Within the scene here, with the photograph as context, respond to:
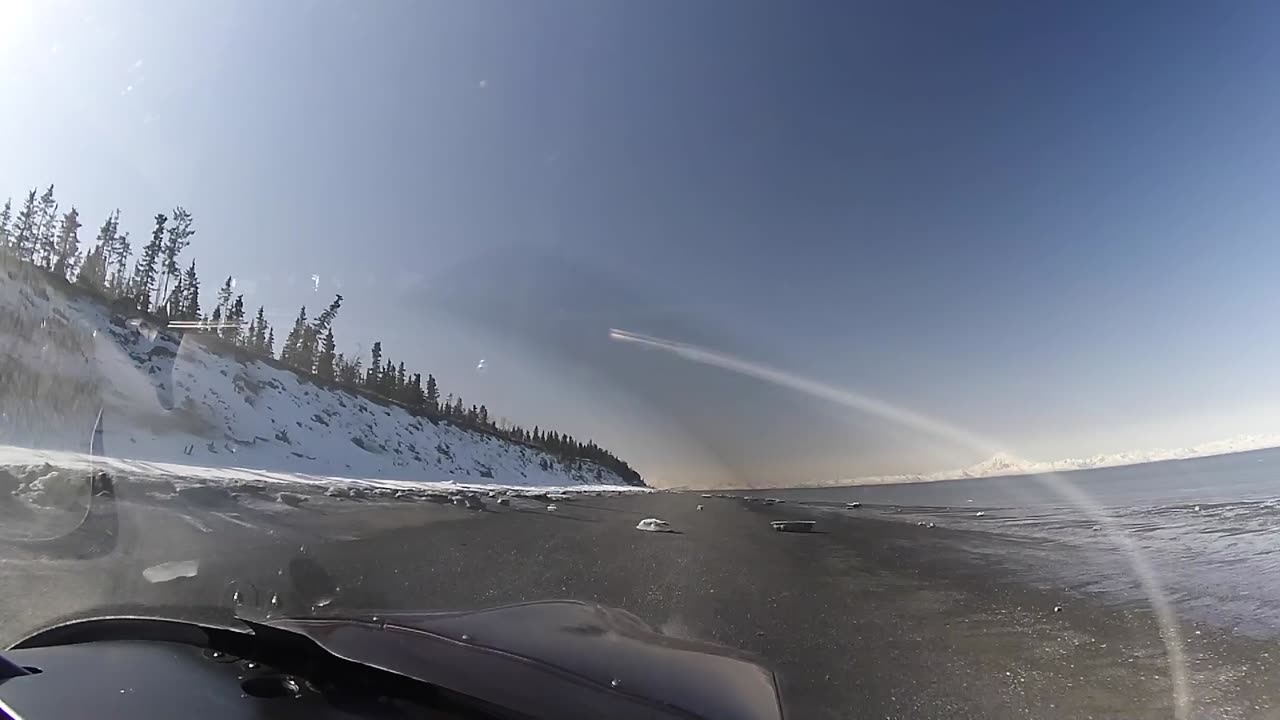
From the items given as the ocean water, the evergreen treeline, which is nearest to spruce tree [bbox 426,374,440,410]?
the evergreen treeline

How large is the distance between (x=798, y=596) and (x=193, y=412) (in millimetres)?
11714

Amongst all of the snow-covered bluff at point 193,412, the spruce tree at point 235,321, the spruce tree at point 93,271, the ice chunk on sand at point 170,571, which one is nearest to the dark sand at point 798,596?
the ice chunk on sand at point 170,571

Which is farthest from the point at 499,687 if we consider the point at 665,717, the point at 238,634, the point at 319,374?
the point at 319,374

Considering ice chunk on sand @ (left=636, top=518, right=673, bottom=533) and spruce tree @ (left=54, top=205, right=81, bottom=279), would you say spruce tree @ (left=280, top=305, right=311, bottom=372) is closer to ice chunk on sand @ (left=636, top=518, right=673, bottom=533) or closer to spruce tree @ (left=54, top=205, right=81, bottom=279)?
spruce tree @ (left=54, top=205, right=81, bottom=279)

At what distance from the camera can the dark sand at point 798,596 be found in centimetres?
468

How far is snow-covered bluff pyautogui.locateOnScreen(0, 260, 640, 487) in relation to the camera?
8547 millimetres

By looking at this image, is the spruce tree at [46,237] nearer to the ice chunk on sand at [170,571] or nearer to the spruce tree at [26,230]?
the spruce tree at [26,230]

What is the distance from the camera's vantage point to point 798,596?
24.1 feet

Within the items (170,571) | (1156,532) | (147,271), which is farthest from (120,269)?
(1156,532)

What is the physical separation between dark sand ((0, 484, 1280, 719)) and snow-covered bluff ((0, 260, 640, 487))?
7.51 ft

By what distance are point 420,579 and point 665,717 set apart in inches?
207

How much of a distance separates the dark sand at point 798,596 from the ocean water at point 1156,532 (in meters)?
0.42

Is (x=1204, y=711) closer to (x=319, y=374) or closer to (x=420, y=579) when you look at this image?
(x=420, y=579)

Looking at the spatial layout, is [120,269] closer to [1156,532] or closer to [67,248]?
[67,248]
